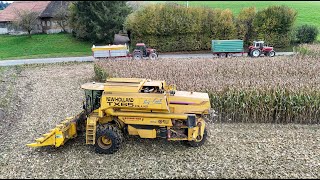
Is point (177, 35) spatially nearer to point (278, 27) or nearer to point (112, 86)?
point (278, 27)

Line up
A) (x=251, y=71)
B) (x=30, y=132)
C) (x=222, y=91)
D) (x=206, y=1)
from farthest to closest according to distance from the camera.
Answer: (x=206, y=1)
(x=251, y=71)
(x=222, y=91)
(x=30, y=132)

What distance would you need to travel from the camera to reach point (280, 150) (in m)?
9.57

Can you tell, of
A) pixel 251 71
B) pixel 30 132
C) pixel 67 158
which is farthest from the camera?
pixel 251 71

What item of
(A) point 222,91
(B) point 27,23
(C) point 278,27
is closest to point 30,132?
(A) point 222,91

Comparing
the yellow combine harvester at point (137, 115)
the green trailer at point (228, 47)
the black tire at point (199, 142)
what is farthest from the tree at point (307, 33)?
the yellow combine harvester at point (137, 115)

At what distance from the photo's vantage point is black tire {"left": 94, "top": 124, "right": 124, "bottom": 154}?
9.38 meters

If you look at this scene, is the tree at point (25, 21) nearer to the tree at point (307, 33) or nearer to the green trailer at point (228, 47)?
the green trailer at point (228, 47)

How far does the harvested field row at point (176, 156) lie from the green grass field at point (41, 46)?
8.41m

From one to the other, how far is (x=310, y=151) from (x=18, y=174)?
8.26 meters

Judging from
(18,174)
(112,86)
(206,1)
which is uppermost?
(206,1)

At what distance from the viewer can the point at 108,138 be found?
9445 mm

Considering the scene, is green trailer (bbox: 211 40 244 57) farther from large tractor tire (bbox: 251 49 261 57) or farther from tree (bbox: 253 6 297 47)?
tree (bbox: 253 6 297 47)

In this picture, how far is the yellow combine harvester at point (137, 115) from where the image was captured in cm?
924

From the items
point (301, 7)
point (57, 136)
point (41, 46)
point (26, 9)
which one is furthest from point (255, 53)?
point (57, 136)
